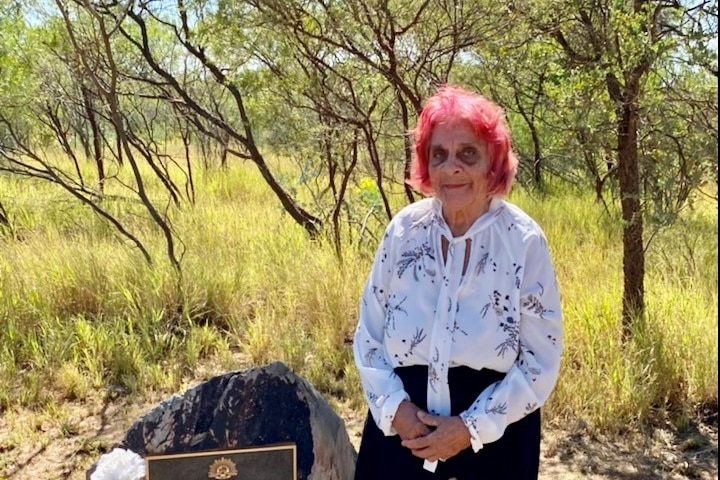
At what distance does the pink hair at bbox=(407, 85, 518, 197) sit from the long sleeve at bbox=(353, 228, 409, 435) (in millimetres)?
297

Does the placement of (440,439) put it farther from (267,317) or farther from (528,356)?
(267,317)

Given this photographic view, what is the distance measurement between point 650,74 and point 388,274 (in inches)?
103

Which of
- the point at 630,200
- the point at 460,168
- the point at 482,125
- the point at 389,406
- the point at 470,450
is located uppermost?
the point at 482,125

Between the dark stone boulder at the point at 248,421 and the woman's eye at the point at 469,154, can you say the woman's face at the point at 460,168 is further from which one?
the dark stone boulder at the point at 248,421

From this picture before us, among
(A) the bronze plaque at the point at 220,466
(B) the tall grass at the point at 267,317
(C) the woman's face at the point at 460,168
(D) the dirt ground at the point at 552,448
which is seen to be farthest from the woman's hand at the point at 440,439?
(B) the tall grass at the point at 267,317

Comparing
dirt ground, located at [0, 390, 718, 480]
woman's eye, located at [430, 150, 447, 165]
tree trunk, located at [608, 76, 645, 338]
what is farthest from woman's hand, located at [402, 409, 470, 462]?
tree trunk, located at [608, 76, 645, 338]

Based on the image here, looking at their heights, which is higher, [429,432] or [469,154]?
[469,154]

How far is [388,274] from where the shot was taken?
79.7 inches

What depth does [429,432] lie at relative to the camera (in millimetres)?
1907

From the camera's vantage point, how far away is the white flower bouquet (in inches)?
98.1

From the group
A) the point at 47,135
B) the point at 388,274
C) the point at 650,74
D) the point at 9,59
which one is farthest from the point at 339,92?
the point at 47,135

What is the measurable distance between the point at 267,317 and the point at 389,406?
287 cm

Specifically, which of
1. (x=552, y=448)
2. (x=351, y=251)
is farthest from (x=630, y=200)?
(x=351, y=251)

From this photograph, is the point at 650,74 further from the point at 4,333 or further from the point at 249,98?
the point at 4,333
